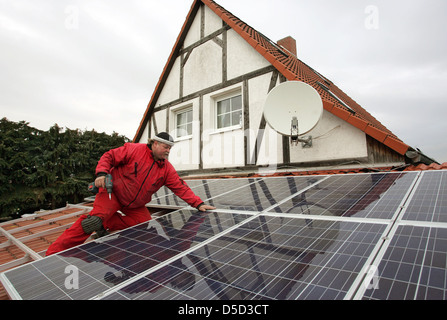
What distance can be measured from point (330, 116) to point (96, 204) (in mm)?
5611

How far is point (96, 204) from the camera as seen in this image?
130 inches

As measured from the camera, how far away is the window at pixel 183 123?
986 cm

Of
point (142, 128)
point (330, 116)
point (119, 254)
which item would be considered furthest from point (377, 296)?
point (142, 128)

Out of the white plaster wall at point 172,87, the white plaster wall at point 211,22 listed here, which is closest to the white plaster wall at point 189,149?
the white plaster wall at point 172,87

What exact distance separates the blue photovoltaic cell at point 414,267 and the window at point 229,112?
21.0 ft

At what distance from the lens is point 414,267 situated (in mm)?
1274

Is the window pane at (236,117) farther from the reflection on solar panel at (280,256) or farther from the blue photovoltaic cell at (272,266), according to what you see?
the blue photovoltaic cell at (272,266)

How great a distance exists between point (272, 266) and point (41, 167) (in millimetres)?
13373

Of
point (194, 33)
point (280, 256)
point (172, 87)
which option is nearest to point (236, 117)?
point (172, 87)

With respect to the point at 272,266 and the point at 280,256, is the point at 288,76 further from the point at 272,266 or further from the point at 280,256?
the point at 272,266

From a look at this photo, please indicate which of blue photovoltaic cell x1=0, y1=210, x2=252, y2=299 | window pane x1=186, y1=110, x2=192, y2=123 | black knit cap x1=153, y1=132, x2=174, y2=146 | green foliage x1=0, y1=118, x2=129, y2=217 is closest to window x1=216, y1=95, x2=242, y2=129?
window pane x1=186, y1=110, x2=192, y2=123

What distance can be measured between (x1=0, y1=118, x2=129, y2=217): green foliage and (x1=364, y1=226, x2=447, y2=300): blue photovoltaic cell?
13764 mm

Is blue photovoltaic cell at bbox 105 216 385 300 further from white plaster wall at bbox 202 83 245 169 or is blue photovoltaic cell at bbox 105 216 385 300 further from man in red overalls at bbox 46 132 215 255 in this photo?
white plaster wall at bbox 202 83 245 169

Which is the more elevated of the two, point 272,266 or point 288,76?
point 288,76
